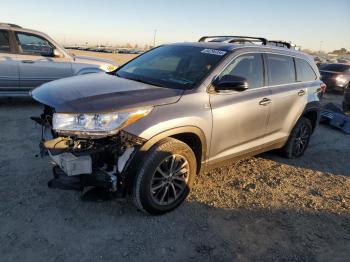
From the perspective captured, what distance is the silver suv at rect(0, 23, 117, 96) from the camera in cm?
767

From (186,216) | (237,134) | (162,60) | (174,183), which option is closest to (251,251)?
(186,216)

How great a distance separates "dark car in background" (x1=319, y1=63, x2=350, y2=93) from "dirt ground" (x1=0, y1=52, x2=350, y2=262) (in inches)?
444

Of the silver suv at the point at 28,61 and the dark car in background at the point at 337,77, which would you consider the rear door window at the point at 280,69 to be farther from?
the dark car in background at the point at 337,77

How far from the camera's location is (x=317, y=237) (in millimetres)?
3641

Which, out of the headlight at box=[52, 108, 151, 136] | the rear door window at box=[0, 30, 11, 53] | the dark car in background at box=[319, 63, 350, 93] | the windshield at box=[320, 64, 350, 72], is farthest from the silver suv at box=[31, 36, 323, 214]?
the windshield at box=[320, 64, 350, 72]

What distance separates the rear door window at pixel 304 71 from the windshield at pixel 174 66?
1837mm

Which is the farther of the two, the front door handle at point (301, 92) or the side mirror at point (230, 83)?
the front door handle at point (301, 92)


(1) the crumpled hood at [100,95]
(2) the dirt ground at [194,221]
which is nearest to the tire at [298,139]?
(2) the dirt ground at [194,221]

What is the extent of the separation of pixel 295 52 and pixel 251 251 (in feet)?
11.6

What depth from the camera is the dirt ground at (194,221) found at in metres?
3.20

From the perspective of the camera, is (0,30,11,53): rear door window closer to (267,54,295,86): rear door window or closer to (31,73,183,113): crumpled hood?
(31,73,183,113): crumpled hood

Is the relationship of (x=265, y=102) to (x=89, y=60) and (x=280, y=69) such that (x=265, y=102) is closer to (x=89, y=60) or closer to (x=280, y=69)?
(x=280, y=69)

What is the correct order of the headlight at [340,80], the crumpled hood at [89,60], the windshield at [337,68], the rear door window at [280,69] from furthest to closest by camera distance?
the windshield at [337,68] → the headlight at [340,80] → the crumpled hood at [89,60] → the rear door window at [280,69]

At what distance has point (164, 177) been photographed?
12.2 feet
